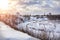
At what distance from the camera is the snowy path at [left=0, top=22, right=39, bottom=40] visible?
1580mm

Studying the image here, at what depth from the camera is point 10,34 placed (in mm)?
1598

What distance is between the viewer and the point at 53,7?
1.63 meters

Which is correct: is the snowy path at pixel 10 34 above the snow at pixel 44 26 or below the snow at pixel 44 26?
below

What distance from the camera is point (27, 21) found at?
64.1 inches

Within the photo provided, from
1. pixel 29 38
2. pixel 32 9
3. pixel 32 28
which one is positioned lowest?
pixel 29 38

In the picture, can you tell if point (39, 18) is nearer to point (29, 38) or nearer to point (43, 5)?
point (43, 5)

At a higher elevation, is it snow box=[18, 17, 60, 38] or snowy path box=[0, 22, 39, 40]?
snow box=[18, 17, 60, 38]

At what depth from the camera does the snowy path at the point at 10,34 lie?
1.58m

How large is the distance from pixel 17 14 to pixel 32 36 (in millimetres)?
346

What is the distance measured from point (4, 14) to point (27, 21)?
0.32m

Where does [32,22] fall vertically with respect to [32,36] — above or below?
above

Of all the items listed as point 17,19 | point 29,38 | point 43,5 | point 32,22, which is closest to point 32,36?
point 29,38

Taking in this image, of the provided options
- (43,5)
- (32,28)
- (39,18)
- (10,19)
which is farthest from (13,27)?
(43,5)

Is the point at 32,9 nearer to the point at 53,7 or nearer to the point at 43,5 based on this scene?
the point at 43,5
